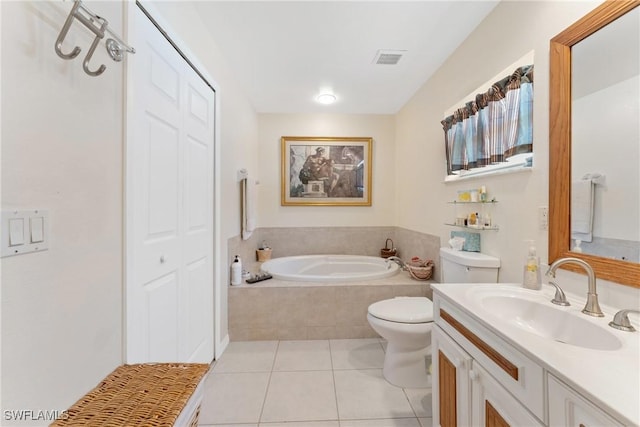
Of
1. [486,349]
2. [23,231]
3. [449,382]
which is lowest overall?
[449,382]

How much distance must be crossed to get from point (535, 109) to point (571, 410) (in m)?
1.34

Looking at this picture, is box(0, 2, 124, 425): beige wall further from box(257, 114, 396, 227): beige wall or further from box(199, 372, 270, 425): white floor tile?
box(257, 114, 396, 227): beige wall

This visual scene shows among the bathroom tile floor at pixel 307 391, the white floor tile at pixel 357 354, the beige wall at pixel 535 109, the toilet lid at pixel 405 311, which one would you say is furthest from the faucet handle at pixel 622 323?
the white floor tile at pixel 357 354

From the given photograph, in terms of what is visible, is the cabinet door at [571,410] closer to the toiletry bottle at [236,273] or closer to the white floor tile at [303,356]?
the white floor tile at [303,356]

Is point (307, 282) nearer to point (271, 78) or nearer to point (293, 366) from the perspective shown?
point (293, 366)

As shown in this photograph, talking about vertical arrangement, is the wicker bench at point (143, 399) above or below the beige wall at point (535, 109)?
below

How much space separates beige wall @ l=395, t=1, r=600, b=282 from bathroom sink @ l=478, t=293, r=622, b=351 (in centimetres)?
31

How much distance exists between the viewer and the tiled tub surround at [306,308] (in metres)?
2.43

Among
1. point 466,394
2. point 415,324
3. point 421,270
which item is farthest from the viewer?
point 421,270

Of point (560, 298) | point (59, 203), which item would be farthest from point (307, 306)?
point (59, 203)

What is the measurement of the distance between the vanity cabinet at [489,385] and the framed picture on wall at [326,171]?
7.96ft

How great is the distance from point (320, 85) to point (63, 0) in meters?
2.21

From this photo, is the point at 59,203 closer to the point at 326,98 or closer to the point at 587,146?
the point at 587,146

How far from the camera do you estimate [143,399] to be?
32.7 inches
